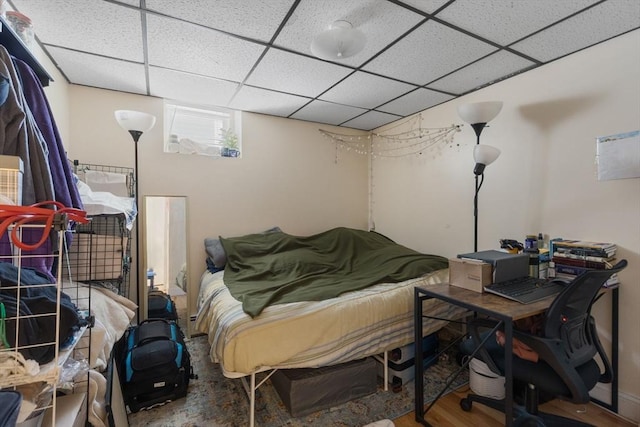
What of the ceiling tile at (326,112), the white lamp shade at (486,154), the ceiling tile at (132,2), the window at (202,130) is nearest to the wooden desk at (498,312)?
the white lamp shade at (486,154)

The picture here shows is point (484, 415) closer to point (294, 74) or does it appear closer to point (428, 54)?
point (428, 54)

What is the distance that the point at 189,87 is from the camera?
98.1 inches

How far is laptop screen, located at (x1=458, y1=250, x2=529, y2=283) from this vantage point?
65.5 inches

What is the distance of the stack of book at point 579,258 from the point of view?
5.49 ft

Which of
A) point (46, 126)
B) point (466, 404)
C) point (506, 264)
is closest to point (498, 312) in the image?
point (506, 264)

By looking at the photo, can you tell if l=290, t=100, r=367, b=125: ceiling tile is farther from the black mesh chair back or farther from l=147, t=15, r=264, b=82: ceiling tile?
the black mesh chair back

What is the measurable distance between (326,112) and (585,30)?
205 centimetres

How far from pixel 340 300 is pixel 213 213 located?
177 centimetres

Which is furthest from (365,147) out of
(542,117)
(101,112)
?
(101,112)

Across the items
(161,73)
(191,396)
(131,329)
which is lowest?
(191,396)

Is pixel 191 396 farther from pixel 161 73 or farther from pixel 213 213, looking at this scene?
pixel 161 73

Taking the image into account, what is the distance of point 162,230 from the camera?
276 cm

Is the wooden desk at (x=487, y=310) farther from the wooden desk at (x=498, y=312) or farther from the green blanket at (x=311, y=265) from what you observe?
the green blanket at (x=311, y=265)

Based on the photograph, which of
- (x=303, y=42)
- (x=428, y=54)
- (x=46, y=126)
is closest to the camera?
(x=46, y=126)
